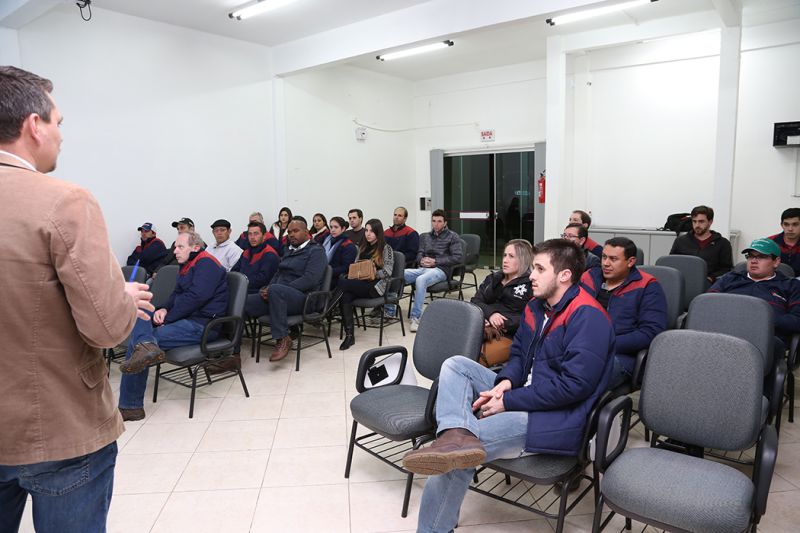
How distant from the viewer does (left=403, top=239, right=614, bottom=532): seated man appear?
2.10m

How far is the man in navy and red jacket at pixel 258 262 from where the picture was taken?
5.27 metres

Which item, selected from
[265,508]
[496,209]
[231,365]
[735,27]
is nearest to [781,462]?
[265,508]

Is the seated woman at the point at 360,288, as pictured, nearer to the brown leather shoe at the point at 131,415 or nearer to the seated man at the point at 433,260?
the seated man at the point at 433,260

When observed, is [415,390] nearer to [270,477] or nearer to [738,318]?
[270,477]

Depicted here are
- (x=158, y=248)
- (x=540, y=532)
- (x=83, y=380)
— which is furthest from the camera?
(x=158, y=248)

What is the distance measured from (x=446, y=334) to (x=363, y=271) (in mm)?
2547

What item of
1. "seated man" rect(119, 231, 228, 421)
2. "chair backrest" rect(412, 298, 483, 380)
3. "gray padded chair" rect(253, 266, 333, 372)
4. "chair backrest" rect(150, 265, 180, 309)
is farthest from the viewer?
"gray padded chair" rect(253, 266, 333, 372)

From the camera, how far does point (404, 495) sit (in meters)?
2.69

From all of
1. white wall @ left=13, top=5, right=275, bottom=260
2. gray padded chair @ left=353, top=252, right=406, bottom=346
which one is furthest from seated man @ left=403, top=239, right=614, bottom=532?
white wall @ left=13, top=5, right=275, bottom=260

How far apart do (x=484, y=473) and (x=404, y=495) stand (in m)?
0.49

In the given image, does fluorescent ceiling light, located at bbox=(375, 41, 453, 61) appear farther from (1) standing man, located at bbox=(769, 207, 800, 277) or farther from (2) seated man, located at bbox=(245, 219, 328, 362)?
(1) standing man, located at bbox=(769, 207, 800, 277)

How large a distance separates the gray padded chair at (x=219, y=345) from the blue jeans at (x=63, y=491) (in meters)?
2.37

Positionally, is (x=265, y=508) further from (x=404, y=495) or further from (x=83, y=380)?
(x=83, y=380)

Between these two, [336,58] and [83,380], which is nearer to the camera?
[83,380]
